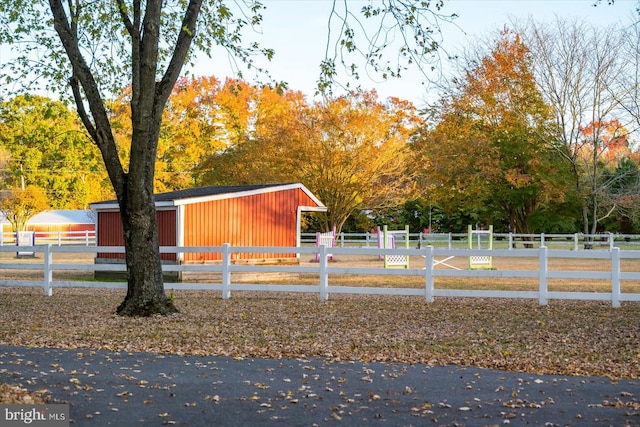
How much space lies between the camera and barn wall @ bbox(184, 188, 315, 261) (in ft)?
79.5

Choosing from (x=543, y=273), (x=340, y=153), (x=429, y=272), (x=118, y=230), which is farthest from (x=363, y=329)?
(x=340, y=153)

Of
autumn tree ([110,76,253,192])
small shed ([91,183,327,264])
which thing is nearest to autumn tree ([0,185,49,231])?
autumn tree ([110,76,253,192])

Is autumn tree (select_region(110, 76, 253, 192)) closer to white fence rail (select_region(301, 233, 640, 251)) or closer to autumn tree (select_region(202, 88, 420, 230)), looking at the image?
white fence rail (select_region(301, 233, 640, 251))

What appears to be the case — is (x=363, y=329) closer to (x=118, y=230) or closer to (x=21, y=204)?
(x=118, y=230)

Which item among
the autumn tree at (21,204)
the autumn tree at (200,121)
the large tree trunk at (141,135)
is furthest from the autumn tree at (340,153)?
the autumn tree at (21,204)

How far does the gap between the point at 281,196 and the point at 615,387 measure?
66.3 ft

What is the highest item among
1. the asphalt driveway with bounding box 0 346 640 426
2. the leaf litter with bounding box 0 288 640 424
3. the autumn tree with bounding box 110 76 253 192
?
the autumn tree with bounding box 110 76 253 192

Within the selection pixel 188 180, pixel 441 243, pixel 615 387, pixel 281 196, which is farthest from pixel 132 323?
pixel 188 180

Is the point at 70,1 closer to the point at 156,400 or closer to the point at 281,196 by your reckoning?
the point at 156,400

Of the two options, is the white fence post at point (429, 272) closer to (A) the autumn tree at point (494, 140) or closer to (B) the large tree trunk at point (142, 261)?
(B) the large tree trunk at point (142, 261)

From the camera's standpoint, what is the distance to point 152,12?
1336cm

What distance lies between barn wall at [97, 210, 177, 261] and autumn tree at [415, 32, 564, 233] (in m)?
18.4

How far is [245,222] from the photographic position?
2588cm

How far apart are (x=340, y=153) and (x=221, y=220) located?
445 inches
